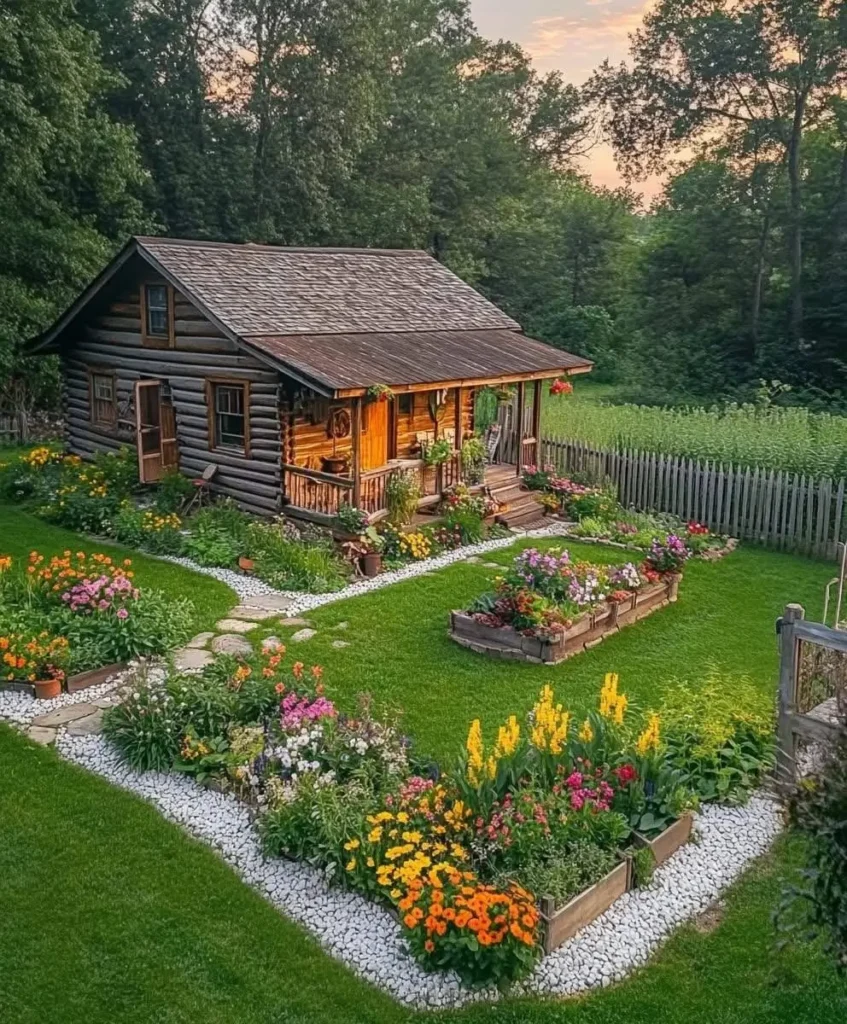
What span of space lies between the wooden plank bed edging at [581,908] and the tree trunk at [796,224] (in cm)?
2824

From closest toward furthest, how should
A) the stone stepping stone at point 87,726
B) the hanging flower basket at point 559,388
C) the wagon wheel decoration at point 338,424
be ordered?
the stone stepping stone at point 87,726
the wagon wheel decoration at point 338,424
the hanging flower basket at point 559,388

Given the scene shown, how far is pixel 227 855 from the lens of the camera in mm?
6977

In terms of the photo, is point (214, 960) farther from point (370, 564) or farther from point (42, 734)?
point (370, 564)

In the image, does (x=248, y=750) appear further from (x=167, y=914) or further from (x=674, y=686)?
(x=674, y=686)

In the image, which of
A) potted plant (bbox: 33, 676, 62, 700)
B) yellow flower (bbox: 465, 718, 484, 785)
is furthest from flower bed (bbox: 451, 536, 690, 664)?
potted plant (bbox: 33, 676, 62, 700)

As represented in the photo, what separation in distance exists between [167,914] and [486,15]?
141 feet

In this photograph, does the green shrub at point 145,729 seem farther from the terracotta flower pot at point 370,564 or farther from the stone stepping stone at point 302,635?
the terracotta flower pot at point 370,564

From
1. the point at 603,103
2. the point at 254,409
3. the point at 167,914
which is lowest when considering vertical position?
the point at 167,914

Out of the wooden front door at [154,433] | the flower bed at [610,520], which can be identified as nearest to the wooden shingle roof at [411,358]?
the flower bed at [610,520]

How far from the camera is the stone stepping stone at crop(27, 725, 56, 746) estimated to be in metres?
8.65

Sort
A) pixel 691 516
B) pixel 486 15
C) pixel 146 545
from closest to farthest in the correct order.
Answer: pixel 146 545, pixel 691 516, pixel 486 15

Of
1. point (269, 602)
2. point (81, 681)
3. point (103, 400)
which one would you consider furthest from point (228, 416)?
point (81, 681)

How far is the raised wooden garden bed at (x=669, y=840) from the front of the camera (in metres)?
6.69

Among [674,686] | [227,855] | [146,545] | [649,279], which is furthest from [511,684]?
[649,279]
